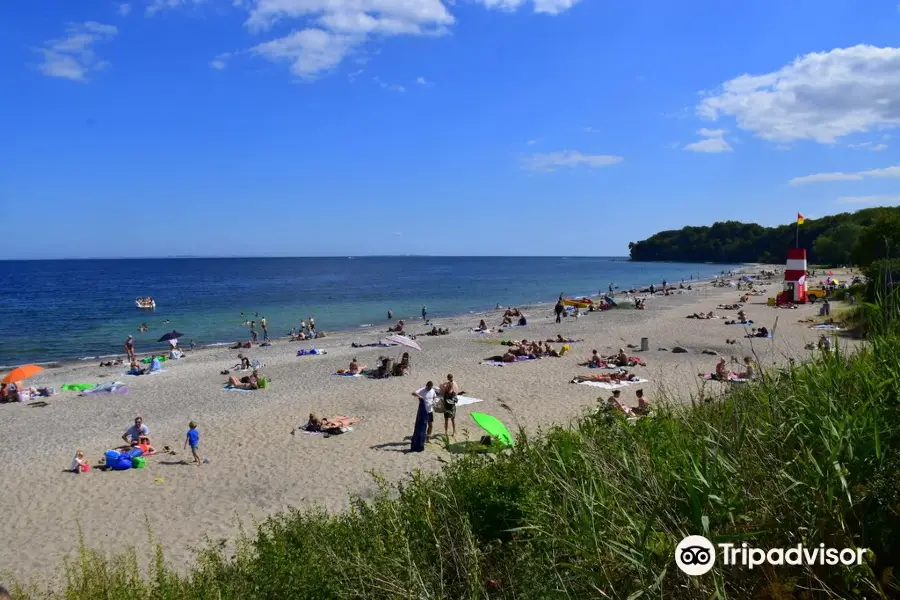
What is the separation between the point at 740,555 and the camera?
244cm

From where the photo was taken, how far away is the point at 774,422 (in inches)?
117

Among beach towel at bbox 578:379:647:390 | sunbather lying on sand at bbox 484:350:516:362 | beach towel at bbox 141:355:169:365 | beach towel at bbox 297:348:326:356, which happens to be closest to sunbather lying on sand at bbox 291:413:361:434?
beach towel at bbox 578:379:647:390

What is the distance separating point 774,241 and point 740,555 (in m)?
148

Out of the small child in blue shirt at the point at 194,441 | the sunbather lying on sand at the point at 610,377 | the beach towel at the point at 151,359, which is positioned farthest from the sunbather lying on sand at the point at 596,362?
the beach towel at the point at 151,359

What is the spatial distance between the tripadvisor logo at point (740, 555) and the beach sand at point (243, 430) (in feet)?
4.57

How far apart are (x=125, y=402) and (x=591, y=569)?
18.2 meters

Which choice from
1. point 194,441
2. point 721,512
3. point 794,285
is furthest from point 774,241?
point 721,512

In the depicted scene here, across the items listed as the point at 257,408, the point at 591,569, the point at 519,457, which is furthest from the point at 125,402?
the point at 591,569

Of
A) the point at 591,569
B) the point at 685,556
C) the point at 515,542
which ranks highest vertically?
the point at 685,556

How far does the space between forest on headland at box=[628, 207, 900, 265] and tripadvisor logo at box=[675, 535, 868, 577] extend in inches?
1390

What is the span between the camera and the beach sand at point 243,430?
858 centimetres

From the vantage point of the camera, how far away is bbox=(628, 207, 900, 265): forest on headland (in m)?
40.4

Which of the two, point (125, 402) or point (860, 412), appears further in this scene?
point (125, 402)

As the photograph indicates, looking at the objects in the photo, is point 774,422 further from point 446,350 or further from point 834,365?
point 446,350
